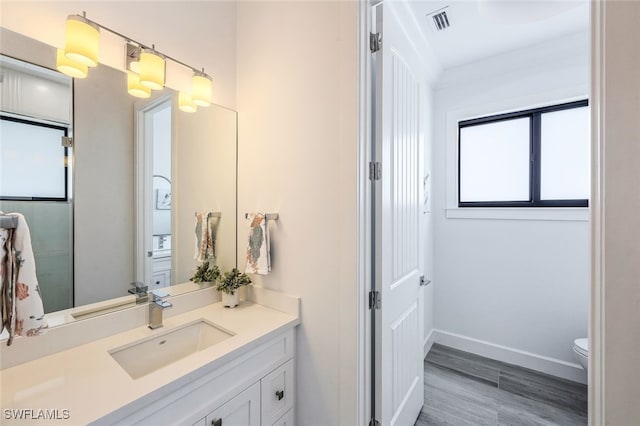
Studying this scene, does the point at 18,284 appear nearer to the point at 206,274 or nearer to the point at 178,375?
the point at 178,375

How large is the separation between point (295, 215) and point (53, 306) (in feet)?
3.46

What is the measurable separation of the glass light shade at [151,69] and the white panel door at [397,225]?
1.00 metres

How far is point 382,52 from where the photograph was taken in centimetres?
127

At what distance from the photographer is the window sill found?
210 cm

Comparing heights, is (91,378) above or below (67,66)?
below

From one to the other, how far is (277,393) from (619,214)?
1425 mm

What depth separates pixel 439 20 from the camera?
1.89 meters

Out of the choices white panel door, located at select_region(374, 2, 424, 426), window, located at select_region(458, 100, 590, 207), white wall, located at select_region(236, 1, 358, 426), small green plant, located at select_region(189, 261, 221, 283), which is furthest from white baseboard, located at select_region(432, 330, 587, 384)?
small green plant, located at select_region(189, 261, 221, 283)

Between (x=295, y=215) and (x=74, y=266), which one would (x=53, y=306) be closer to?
(x=74, y=266)

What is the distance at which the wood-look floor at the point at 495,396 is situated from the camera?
1.79m

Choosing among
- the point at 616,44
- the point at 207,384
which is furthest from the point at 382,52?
the point at 207,384

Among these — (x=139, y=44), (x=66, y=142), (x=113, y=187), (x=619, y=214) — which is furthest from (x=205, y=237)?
(x=619, y=214)

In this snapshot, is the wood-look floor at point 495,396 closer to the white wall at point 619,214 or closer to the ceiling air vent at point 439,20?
the white wall at point 619,214

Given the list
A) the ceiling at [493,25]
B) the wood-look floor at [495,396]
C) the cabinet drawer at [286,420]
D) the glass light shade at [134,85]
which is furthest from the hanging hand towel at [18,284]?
the ceiling at [493,25]
